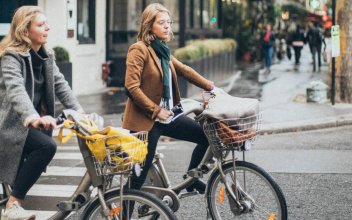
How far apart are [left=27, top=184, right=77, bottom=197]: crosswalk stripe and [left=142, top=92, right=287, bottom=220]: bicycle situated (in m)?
2.22

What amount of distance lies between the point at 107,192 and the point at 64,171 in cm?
446

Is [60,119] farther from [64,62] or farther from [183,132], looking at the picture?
[64,62]

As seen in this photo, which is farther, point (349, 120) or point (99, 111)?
point (99, 111)

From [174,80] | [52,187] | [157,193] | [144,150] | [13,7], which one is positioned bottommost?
[52,187]

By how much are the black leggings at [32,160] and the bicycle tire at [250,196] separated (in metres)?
1.31

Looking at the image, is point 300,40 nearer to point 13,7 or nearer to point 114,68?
point 114,68

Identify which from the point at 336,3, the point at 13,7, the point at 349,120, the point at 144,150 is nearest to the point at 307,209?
the point at 144,150

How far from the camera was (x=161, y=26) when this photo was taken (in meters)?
5.38

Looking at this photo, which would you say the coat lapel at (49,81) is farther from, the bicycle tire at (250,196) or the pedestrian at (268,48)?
the pedestrian at (268,48)

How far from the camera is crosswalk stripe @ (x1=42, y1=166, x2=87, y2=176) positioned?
869 cm

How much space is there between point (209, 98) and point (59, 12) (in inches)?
497

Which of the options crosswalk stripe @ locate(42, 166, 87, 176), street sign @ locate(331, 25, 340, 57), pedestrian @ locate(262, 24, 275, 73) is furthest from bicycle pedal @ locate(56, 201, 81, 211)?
pedestrian @ locate(262, 24, 275, 73)

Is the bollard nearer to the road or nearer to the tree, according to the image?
the tree

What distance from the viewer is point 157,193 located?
5355mm
